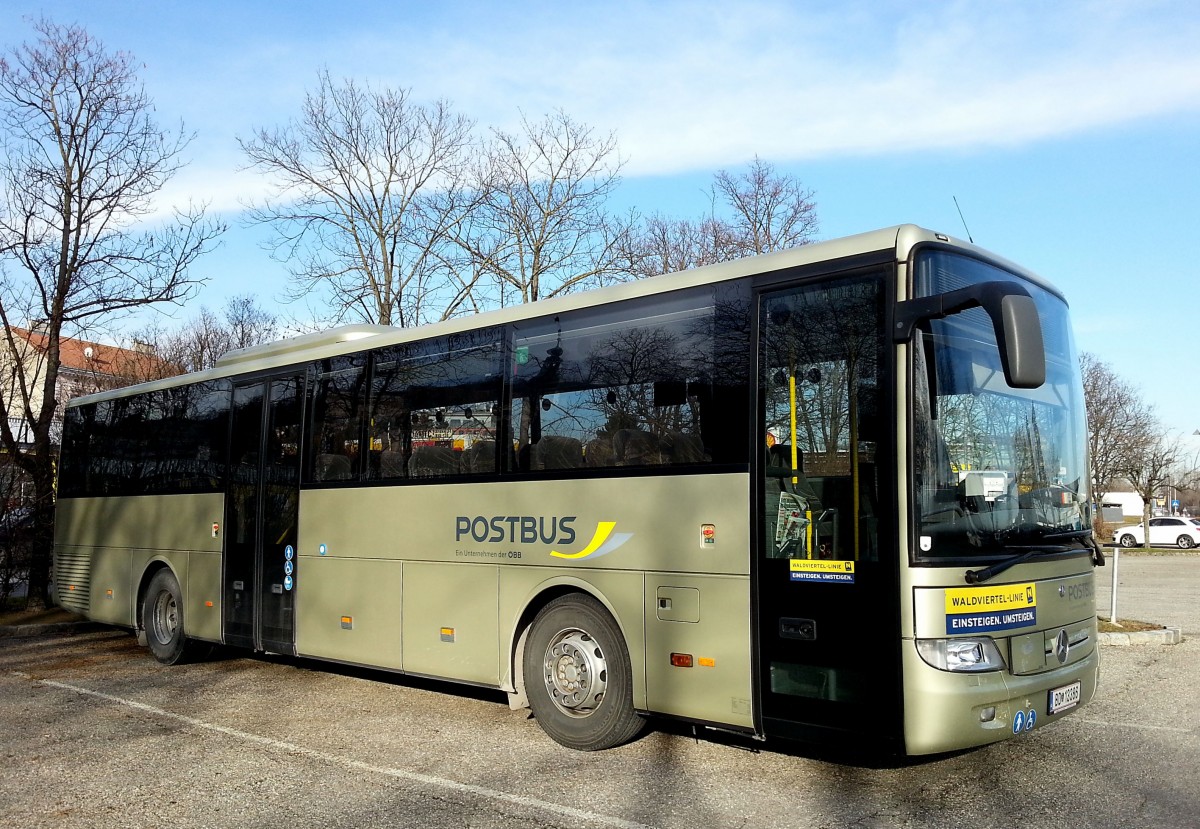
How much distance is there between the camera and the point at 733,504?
6.38 meters

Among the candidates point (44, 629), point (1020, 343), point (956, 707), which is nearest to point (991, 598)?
point (956, 707)

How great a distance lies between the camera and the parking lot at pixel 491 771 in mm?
5680

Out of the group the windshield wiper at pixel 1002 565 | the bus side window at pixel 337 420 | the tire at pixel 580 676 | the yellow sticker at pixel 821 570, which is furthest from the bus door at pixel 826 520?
the bus side window at pixel 337 420

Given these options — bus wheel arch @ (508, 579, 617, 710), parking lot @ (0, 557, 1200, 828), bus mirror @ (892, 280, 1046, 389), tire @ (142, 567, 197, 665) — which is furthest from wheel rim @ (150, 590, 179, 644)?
bus mirror @ (892, 280, 1046, 389)

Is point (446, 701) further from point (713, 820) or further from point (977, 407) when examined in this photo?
point (977, 407)

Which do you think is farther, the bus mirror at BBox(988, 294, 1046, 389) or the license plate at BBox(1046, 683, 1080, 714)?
the license plate at BBox(1046, 683, 1080, 714)

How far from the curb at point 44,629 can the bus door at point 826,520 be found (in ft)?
38.9

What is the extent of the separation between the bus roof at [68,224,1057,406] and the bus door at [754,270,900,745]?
8.0 inches

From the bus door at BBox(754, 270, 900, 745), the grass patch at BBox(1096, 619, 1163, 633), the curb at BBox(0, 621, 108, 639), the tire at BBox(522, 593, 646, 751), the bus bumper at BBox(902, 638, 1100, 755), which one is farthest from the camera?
the curb at BBox(0, 621, 108, 639)

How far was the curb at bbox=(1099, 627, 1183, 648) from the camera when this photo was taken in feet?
39.9

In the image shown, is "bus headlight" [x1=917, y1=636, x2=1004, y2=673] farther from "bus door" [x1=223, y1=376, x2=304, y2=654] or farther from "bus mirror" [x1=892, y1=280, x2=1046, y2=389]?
"bus door" [x1=223, y1=376, x2=304, y2=654]

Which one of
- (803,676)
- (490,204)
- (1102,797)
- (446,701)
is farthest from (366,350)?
(490,204)

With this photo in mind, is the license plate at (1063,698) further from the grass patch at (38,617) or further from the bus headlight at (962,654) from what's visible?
the grass patch at (38,617)

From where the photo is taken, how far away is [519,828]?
545 cm
